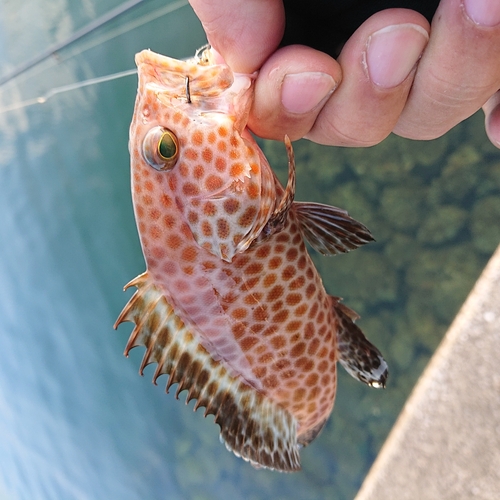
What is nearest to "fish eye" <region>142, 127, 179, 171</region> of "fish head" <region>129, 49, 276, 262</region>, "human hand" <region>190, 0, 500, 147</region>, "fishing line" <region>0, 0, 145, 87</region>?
"fish head" <region>129, 49, 276, 262</region>

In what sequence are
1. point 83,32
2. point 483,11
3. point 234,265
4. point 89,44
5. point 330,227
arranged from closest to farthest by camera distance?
1. point 483,11
2. point 234,265
3. point 330,227
4. point 83,32
5. point 89,44

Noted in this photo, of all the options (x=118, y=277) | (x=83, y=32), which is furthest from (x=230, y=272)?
(x=118, y=277)

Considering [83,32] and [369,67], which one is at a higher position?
[83,32]

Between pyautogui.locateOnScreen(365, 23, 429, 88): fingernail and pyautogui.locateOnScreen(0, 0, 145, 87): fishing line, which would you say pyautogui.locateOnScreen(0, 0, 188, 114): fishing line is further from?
pyautogui.locateOnScreen(365, 23, 429, 88): fingernail

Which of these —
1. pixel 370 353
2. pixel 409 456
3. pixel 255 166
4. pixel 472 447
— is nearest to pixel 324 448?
pixel 409 456

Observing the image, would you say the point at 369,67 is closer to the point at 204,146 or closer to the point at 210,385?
the point at 204,146

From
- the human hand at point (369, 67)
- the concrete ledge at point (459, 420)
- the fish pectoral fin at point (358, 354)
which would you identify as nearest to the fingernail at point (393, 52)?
the human hand at point (369, 67)
